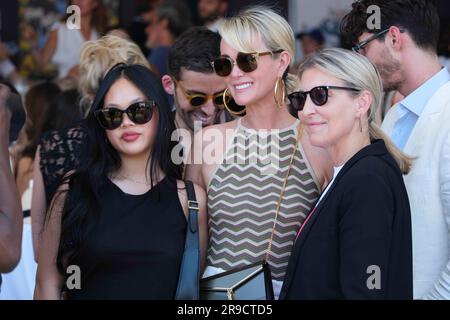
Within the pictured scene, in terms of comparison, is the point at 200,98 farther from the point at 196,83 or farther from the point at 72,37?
the point at 72,37

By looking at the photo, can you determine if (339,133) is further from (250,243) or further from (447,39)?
(447,39)

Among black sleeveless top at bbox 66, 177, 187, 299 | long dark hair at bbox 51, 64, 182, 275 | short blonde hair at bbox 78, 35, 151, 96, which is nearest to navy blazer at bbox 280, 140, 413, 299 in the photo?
black sleeveless top at bbox 66, 177, 187, 299

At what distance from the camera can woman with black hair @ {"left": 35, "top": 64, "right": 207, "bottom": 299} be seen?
119 inches

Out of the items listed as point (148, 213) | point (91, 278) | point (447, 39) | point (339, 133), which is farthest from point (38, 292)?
point (447, 39)

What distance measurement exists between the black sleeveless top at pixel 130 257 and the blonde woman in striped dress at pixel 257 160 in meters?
0.24

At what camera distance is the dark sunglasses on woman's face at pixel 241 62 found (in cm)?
325

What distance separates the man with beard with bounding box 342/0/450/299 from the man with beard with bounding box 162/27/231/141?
656 millimetres

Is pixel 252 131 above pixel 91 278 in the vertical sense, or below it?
above

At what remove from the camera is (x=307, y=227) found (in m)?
2.76

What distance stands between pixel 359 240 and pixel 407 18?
128 cm

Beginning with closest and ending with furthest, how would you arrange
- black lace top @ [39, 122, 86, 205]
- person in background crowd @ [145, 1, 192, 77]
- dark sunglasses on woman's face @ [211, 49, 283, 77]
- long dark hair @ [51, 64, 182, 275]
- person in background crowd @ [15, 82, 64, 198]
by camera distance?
long dark hair @ [51, 64, 182, 275] < dark sunglasses on woman's face @ [211, 49, 283, 77] < black lace top @ [39, 122, 86, 205] < person in background crowd @ [15, 82, 64, 198] < person in background crowd @ [145, 1, 192, 77]

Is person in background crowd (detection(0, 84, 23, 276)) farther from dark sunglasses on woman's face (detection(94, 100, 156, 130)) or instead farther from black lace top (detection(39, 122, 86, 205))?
black lace top (detection(39, 122, 86, 205))

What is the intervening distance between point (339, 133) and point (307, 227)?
0.35 meters
